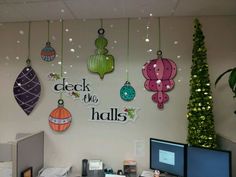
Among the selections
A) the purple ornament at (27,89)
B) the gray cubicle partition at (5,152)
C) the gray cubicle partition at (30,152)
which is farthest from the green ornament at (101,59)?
the gray cubicle partition at (5,152)

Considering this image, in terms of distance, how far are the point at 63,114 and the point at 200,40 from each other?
5.87 feet

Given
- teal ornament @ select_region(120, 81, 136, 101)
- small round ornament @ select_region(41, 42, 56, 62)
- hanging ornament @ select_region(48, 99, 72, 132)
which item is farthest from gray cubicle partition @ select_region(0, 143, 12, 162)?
teal ornament @ select_region(120, 81, 136, 101)

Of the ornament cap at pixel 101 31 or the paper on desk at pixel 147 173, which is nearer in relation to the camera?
the paper on desk at pixel 147 173

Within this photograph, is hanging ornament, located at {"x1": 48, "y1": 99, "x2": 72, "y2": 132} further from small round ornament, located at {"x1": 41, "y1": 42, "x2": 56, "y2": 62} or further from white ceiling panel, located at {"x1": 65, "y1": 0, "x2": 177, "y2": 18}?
white ceiling panel, located at {"x1": 65, "y1": 0, "x2": 177, "y2": 18}

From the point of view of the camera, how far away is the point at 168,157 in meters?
2.55

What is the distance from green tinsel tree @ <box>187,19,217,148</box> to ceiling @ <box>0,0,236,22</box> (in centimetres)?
29

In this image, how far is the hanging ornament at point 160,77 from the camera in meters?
2.83

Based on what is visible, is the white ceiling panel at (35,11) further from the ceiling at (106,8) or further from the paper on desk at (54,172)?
the paper on desk at (54,172)

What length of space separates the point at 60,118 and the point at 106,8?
1396 mm

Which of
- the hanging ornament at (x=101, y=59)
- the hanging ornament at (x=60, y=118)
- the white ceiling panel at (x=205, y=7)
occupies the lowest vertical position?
the hanging ornament at (x=60, y=118)

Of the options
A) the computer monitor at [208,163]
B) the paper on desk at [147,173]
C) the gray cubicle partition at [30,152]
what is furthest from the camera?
the paper on desk at [147,173]

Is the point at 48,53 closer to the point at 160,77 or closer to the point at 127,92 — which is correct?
the point at 127,92

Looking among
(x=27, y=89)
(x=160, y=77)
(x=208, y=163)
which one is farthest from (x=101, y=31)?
(x=208, y=163)

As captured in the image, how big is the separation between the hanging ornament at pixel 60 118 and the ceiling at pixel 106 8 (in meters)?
1.06
